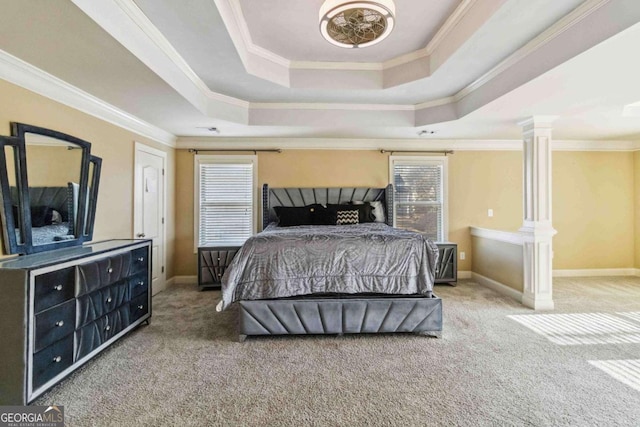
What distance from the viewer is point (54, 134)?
2.57 m

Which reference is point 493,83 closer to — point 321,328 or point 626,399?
point 626,399

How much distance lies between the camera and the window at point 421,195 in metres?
5.12

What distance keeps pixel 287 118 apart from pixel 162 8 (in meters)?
2.10

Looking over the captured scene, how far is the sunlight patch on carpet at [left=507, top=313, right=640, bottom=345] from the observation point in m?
2.76

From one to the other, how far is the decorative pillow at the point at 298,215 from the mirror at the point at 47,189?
2.30 meters

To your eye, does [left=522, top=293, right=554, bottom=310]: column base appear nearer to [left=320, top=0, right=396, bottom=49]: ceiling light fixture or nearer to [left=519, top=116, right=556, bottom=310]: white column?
[left=519, top=116, right=556, bottom=310]: white column

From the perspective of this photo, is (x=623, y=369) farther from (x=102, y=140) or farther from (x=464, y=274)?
(x=102, y=140)

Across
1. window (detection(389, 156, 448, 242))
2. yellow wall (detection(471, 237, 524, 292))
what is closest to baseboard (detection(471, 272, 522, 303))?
yellow wall (detection(471, 237, 524, 292))

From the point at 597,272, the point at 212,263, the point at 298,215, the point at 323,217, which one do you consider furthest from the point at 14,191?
the point at 597,272

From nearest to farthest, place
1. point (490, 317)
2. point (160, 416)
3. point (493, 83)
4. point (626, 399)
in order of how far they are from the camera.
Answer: point (160, 416) → point (626, 399) → point (493, 83) → point (490, 317)

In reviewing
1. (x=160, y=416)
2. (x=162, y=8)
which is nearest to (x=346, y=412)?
(x=160, y=416)

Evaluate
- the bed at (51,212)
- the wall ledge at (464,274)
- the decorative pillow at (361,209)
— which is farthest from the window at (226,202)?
the wall ledge at (464,274)

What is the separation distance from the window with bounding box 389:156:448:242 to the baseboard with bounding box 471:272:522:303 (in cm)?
81

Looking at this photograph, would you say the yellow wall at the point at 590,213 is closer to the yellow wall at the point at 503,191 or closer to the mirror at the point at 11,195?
the yellow wall at the point at 503,191
